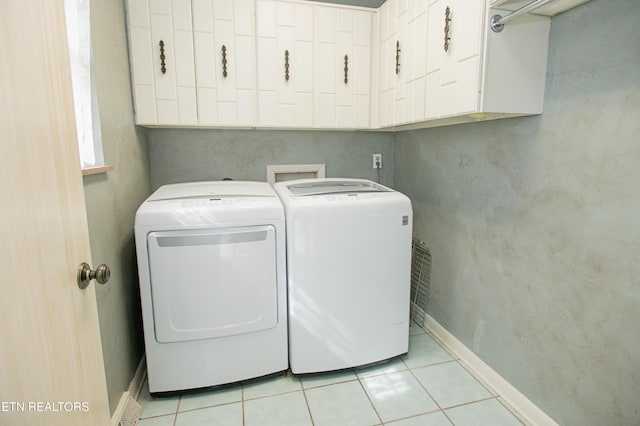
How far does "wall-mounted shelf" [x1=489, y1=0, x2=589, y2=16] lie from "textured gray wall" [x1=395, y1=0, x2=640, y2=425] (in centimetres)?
4

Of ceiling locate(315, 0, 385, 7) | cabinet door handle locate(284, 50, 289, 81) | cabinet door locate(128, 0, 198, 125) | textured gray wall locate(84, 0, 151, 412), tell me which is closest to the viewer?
textured gray wall locate(84, 0, 151, 412)

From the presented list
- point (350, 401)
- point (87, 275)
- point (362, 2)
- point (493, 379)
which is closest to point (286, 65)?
point (362, 2)

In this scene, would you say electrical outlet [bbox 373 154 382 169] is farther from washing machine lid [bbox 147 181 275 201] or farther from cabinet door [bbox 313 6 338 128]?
washing machine lid [bbox 147 181 275 201]

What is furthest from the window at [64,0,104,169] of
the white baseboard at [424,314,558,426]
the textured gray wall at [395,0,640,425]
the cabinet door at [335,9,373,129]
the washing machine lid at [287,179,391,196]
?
the white baseboard at [424,314,558,426]

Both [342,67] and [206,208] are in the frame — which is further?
[342,67]

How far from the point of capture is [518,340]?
1585 mm

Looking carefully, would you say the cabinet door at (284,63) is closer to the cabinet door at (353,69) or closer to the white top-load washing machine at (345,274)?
the cabinet door at (353,69)

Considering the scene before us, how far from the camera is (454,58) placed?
1.42 m

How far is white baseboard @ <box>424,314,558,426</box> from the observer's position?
1.49 metres

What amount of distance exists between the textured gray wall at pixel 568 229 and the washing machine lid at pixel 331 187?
0.53 metres

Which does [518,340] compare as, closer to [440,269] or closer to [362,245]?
[440,269]

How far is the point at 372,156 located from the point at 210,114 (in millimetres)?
1267

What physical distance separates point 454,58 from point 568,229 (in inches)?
33.0

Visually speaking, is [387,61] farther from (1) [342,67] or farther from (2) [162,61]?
(2) [162,61]
